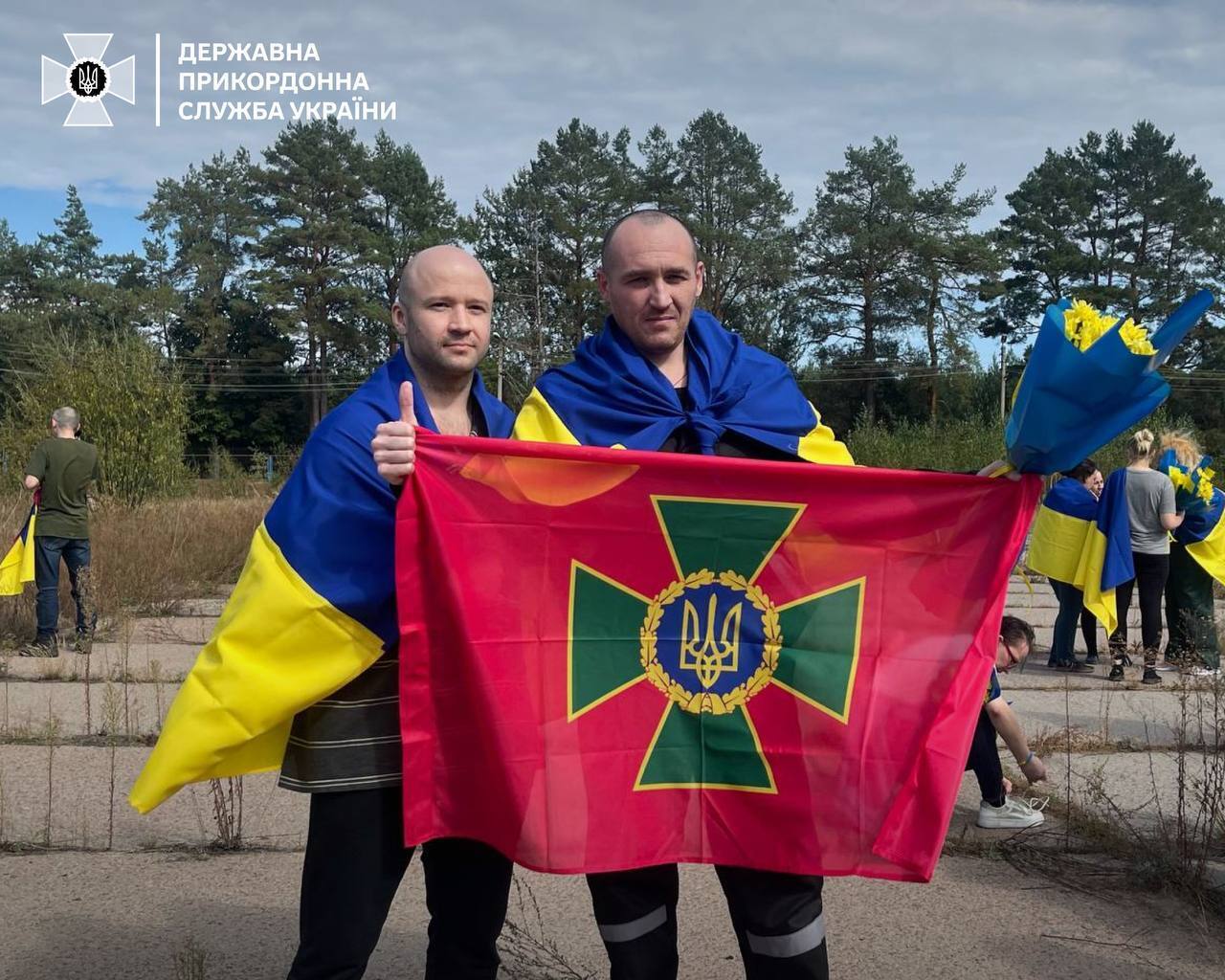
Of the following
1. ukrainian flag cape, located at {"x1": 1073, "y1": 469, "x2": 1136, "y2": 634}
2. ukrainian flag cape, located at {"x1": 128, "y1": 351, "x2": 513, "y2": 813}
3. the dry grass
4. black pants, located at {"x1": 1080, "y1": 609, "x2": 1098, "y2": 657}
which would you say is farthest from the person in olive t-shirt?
black pants, located at {"x1": 1080, "y1": 609, "x2": 1098, "y2": 657}

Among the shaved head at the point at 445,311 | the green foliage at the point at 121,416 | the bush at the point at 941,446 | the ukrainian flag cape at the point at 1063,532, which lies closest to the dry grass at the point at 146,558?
the green foliage at the point at 121,416

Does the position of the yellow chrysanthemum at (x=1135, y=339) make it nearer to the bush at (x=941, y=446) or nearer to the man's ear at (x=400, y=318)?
the man's ear at (x=400, y=318)

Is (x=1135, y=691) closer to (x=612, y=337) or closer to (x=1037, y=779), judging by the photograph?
(x=1037, y=779)

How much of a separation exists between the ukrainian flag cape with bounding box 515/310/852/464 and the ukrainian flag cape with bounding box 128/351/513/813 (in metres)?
0.48

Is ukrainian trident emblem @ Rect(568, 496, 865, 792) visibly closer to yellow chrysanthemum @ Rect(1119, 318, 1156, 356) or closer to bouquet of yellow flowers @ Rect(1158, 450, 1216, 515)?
yellow chrysanthemum @ Rect(1119, 318, 1156, 356)

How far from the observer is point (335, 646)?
9.13 feet

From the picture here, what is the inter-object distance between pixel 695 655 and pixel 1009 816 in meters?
2.72

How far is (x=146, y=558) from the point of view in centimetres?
1276

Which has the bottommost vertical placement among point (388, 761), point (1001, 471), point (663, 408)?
point (388, 761)

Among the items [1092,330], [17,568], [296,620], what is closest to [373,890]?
[296,620]

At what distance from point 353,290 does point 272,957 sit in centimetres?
5358

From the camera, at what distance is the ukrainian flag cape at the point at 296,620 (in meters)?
2.74

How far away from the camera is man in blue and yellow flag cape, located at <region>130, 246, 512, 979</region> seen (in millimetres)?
2754

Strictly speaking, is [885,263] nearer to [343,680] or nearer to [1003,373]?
[1003,373]
